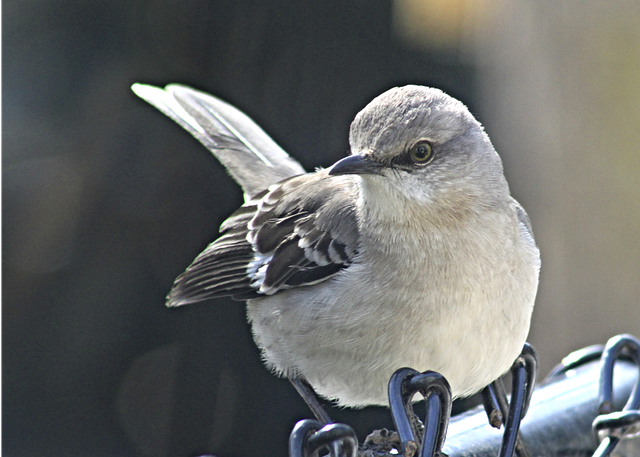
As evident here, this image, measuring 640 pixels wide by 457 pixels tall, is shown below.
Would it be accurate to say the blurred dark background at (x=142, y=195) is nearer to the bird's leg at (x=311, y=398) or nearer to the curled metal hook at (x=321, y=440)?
the bird's leg at (x=311, y=398)

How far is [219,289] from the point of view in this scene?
10.1 feet

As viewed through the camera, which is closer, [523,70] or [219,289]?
[219,289]

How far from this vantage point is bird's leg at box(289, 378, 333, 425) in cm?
276

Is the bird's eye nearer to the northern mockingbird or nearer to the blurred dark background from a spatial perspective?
the northern mockingbird

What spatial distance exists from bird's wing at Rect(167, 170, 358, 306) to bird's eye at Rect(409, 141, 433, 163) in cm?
44

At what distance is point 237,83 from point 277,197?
2181 mm

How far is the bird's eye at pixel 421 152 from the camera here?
2390mm

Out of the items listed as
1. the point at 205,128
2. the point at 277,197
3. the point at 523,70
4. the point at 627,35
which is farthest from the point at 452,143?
the point at 627,35

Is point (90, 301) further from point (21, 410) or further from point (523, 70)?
point (523, 70)

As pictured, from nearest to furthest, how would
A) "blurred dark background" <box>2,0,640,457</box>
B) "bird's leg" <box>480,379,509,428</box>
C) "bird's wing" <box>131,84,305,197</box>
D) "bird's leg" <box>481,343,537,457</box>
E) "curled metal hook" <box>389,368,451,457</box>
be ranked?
1. "curled metal hook" <box>389,368,451,457</box>
2. "bird's leg" <box>481,343,537,457</box>
3. "bird's leg" <box>480,379,509,428</box>
4. "bird's wing" <box>131,84,305,197</box>
5. "blurred dark background" <box>2,0,640,457</box>

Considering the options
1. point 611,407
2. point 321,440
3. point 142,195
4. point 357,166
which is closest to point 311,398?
point 357,166

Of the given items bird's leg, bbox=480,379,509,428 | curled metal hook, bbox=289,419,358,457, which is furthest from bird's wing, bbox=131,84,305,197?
curled metal hook, bbox=289,419,358,457

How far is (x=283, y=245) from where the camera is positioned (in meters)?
3.04

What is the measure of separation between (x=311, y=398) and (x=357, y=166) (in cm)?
97
